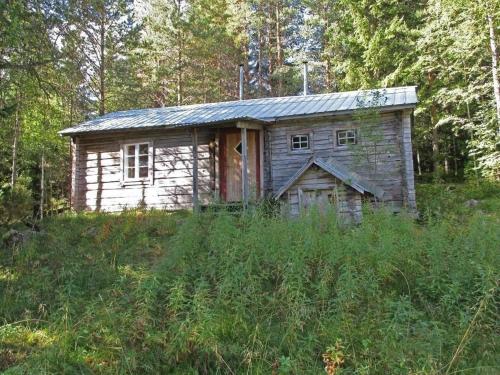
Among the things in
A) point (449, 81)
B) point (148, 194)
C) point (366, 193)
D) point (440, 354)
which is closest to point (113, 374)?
point (440, 354)

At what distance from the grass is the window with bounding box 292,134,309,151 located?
7.32 meters

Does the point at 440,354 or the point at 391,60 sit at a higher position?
the point at 391,60

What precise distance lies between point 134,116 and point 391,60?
468 inches

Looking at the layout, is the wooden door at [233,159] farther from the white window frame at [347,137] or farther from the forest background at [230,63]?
the forest background at [230,63]

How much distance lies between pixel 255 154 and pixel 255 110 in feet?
5.41

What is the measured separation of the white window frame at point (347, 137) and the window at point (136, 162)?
643 centimetres

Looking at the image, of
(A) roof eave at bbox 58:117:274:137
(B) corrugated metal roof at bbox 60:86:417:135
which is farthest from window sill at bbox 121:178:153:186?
(B) corrugated metal roof at bbox 60:86:417:135

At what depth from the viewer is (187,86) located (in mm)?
25500

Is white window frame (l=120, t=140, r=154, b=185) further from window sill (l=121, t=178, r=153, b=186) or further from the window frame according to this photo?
the window frame

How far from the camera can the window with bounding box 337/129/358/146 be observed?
43.8 ft

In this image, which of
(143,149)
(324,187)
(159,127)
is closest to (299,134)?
(324,187)

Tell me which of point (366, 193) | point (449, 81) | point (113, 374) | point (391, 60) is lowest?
point (113, 374)

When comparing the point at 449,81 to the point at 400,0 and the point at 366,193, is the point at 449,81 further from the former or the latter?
the point at 366,193

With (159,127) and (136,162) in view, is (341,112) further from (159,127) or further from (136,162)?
(136,162)
